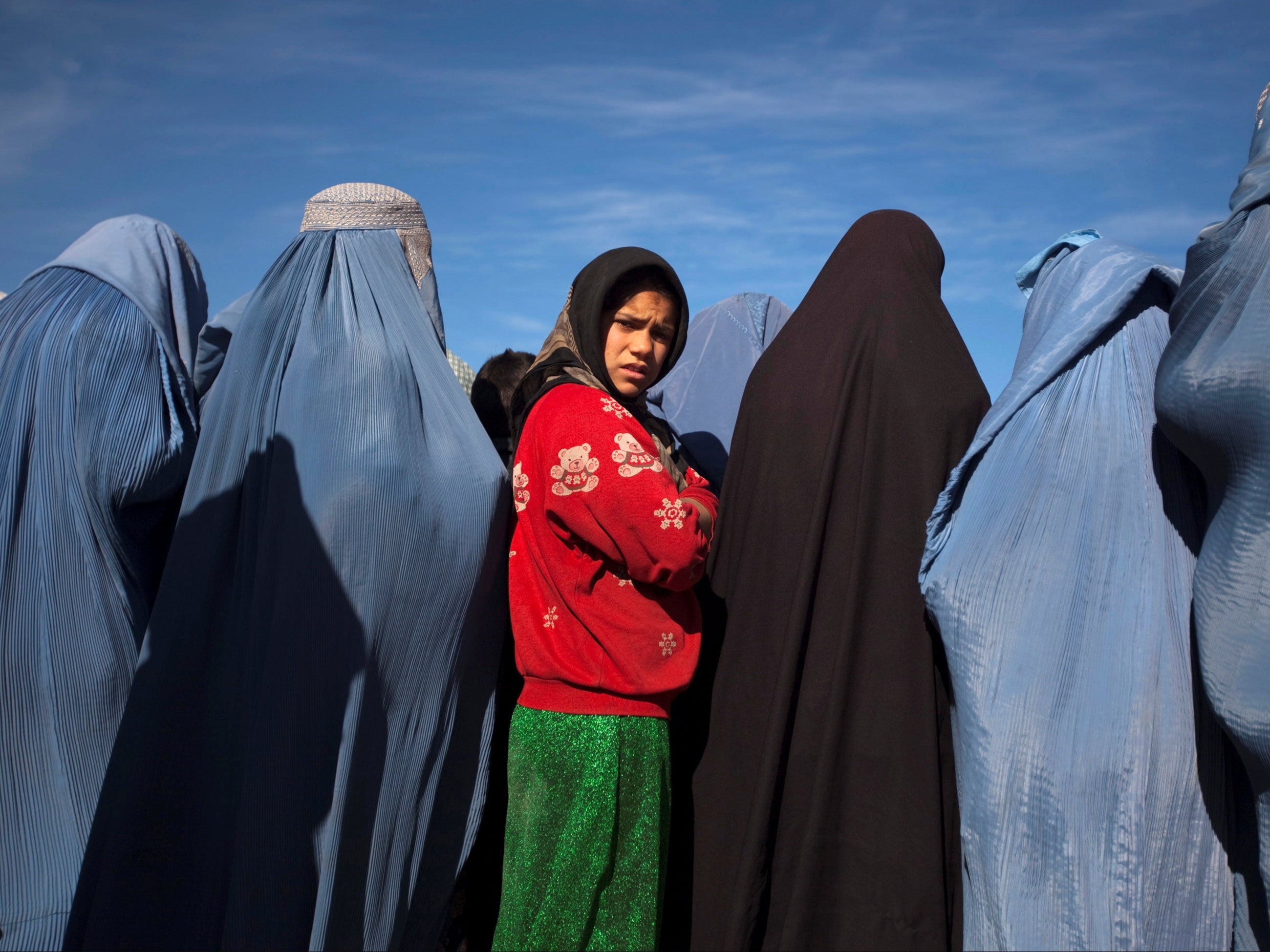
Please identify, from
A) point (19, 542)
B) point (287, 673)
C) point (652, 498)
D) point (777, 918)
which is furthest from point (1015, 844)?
point (19, 542)

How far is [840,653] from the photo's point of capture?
2.06 m

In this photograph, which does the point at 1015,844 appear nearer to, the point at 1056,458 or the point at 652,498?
the point at 1056,458

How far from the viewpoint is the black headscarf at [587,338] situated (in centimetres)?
212

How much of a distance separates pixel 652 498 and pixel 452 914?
1.29 meters

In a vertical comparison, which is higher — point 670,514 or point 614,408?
point 614,408

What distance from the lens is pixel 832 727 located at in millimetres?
2031

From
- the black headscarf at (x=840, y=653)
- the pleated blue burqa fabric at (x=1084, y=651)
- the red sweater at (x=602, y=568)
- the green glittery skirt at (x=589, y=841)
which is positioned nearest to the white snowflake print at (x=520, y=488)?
the red sweater at (x=602, y=568)

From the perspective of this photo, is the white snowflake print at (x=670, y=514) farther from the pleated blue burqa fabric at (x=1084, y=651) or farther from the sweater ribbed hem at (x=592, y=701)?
the pleated blue burqa fabric at (x=1084, y=651)

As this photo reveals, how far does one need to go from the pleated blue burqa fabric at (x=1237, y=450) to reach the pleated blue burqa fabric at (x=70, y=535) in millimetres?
2173

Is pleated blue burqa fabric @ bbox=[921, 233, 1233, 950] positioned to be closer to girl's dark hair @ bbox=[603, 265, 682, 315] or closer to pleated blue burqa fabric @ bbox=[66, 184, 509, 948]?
girl's dark hair @ bbox=[603, 265, 682, 315]

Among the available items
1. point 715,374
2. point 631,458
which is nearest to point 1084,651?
point 631,458

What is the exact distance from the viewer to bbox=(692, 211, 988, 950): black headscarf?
1.97m

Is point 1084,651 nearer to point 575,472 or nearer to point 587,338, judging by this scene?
point 575,472

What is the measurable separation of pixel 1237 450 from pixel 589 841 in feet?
4.39
